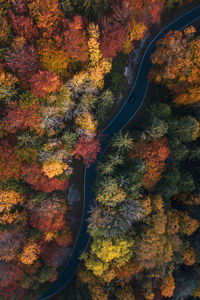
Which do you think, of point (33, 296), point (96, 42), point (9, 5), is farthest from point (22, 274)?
point (9, 5)

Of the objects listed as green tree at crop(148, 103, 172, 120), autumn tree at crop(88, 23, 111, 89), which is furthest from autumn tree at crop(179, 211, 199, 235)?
autumn tree at crop(88, 23, 111, 89)

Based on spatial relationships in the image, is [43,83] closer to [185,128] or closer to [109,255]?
[185,128]

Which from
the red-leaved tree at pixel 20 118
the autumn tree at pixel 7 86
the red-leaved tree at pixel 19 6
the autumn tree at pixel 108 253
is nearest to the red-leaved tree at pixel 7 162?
the red-leaved tree at pixel 20 118

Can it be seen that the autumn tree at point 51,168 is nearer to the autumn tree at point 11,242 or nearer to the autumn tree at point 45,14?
the autumn tree at point 11,242

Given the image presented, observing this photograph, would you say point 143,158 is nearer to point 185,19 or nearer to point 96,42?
point 96,42

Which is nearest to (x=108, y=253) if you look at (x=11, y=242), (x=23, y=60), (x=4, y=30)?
(x=11, y=242)

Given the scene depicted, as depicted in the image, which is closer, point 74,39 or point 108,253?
point 74,39
